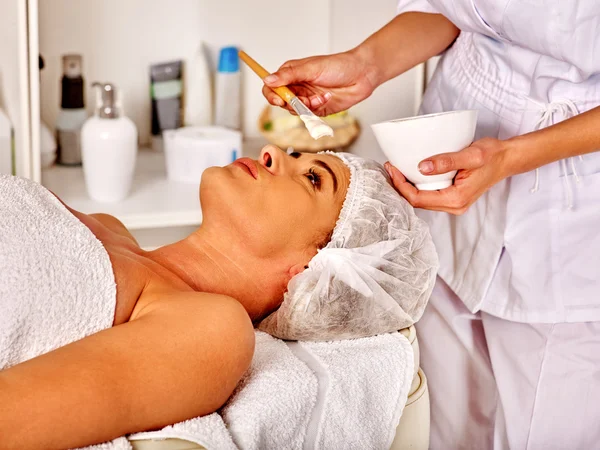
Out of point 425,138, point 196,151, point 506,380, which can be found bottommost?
point 506,380

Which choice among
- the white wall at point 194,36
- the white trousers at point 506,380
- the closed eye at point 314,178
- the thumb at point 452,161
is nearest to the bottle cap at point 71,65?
the white wall at point 194,36

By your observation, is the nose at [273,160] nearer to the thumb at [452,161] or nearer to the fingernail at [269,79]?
the fingernail at [269,79]

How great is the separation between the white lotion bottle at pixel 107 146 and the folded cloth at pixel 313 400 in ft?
3.09

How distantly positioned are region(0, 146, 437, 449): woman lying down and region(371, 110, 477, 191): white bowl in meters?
0.08

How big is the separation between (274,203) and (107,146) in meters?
0.90

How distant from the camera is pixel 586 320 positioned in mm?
1423

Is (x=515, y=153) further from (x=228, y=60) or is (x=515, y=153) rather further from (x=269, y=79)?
(x=228, y=60)

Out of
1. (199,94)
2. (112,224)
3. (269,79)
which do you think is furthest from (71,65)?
(269,79)

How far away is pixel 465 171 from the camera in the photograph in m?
1.33

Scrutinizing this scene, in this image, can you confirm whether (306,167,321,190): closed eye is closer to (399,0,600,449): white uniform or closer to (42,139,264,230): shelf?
(399,0,600,449): white uniform

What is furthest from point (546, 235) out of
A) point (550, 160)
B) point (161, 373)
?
point (161, 373)

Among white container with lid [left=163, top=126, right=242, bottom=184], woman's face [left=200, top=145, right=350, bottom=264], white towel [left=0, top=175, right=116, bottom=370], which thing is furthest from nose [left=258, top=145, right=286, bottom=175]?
white container with lid [left=163, top=126, right=242, bottom=184]

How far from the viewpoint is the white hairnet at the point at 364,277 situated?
1.29 meters

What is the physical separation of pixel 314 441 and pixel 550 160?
0.61 metres
